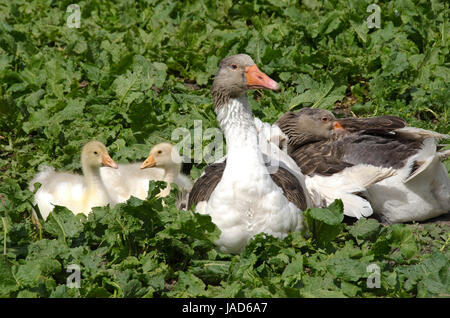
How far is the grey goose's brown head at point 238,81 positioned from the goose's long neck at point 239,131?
0.06 meters

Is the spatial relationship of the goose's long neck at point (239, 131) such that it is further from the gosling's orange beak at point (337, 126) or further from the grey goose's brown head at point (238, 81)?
the gosling's orange beak at point (337, 126)

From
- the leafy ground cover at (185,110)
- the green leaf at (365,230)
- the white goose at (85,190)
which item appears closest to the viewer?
the leafy ground cover at (185,110)

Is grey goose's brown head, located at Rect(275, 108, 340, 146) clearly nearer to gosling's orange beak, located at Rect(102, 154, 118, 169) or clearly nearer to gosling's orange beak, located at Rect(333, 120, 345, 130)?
gosling's orange beak, located at Rect(333, 120, 345, 130)

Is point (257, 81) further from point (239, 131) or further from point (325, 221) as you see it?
point (325, 221)

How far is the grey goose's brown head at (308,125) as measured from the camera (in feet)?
23.3

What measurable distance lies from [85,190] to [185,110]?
6.25 ft

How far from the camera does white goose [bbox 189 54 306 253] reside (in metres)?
5.37

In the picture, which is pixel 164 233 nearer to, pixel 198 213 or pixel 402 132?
pixel 198 213

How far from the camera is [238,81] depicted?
18.1 ft

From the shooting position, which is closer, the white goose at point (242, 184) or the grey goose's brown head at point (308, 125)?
the white goose at point (242, 184)

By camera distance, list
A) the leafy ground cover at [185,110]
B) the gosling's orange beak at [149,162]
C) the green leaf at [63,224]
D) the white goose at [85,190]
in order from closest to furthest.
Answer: the leafy ground cover at [185,110], the green leaf at [63,224], the white goose at [85,190], the gosling's orange beak at [149,162]

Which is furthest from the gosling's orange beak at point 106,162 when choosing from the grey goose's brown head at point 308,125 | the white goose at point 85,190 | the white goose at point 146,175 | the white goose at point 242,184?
the grey goose's brown head at point 308,125
